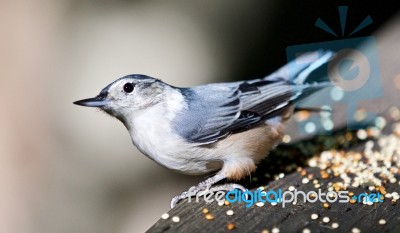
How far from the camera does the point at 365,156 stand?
10.3ft

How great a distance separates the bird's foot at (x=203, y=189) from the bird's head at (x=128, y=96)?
46 centimetres

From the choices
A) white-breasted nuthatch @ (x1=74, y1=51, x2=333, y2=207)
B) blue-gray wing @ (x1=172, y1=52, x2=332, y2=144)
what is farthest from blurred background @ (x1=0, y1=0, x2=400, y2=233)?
white-breasted nuthatch @ (x1=74, y1=51, x2=333, y2=207)

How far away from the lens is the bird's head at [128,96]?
277 centimetres

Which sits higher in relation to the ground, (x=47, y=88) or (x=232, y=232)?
(x=47, y=88)

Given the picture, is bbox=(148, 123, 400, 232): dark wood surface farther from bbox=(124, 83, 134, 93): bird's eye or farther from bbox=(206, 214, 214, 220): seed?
bbox=(124, 83, 134, 93): bird's eye

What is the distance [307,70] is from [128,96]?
109cm

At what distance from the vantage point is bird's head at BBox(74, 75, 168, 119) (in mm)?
2770

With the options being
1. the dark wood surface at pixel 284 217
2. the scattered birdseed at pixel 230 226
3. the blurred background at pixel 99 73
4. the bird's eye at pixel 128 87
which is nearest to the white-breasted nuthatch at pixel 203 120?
the bird's eye at pixel 128 87

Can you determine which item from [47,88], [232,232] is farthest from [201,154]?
[47,88]

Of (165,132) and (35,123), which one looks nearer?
(165,132)

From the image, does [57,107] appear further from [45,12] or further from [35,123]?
Result: [45,12]

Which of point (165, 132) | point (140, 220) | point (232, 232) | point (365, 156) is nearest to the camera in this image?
point (232, 232)

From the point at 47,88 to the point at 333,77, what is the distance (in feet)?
9.10

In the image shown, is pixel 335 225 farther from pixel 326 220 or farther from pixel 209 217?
pixel 209 217
